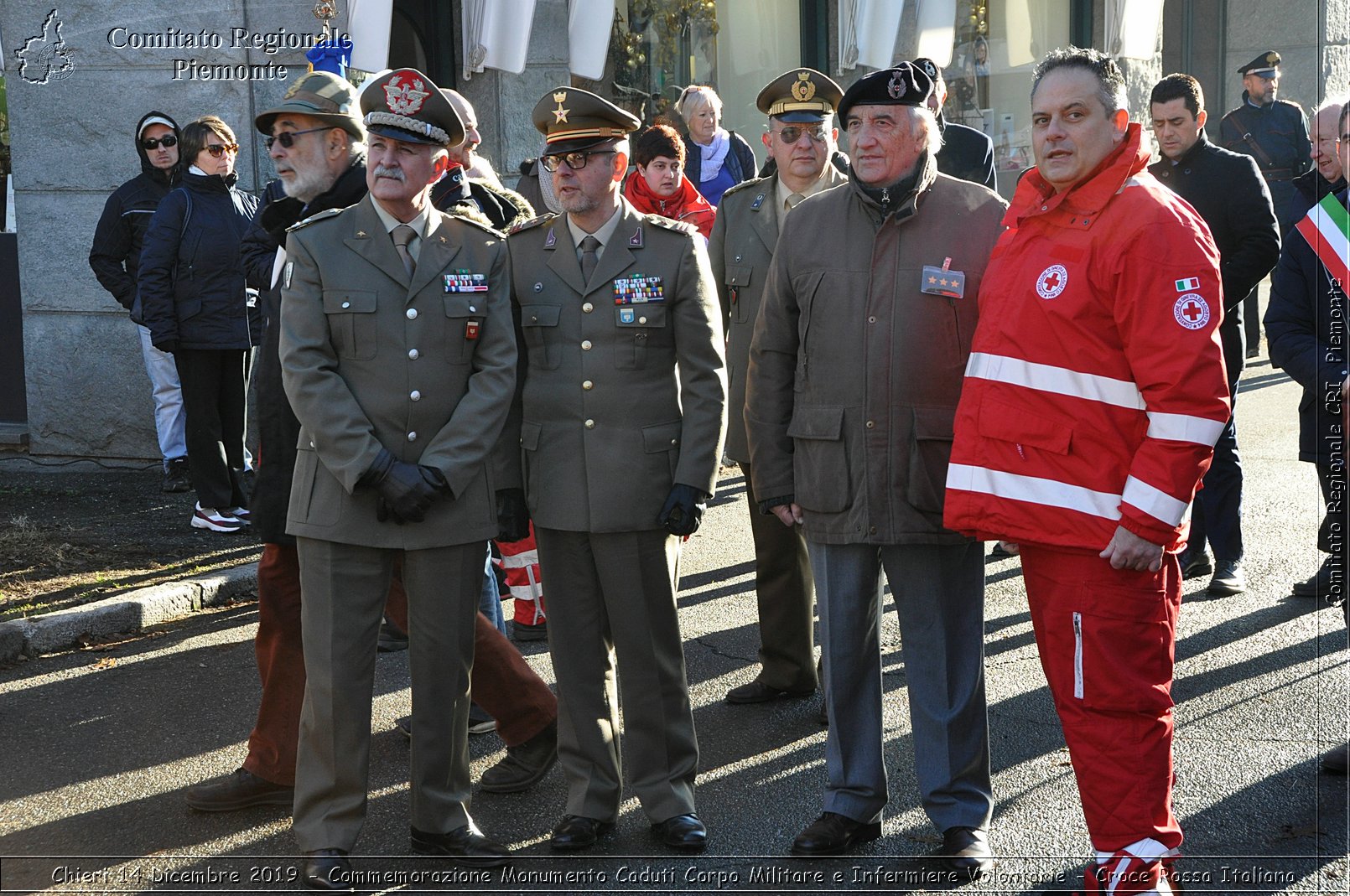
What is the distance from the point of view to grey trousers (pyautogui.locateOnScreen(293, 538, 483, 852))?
404 centimetres

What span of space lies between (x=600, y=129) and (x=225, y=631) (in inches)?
135

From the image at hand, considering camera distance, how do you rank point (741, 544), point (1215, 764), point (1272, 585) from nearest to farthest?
point (1215, 764) < point (1272, 585) < point (741, 544)

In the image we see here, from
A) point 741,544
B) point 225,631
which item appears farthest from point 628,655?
point 741,544

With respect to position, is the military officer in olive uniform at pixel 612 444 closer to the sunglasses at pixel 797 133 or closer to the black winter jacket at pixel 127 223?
the sunglasses at pixel 797 133

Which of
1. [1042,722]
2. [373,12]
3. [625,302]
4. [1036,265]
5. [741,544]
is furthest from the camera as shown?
[373,12]

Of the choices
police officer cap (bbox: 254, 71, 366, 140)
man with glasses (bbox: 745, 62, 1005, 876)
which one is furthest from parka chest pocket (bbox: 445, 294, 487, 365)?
Answer: man with glasses (bbox: 745, 62, 1005, 876)

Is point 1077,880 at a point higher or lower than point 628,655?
lower

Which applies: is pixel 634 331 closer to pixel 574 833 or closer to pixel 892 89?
pixel 892 89

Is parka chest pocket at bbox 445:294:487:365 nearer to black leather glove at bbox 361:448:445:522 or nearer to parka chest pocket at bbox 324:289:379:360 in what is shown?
parka chest pocket at bbox 324:289:379:360

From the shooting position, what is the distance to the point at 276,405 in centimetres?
438

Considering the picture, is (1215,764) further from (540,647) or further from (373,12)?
(373,12)

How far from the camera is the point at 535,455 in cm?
429

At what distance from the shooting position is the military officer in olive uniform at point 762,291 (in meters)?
5.41

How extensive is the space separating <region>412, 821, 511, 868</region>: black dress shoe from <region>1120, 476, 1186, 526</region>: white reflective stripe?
6.65ft
